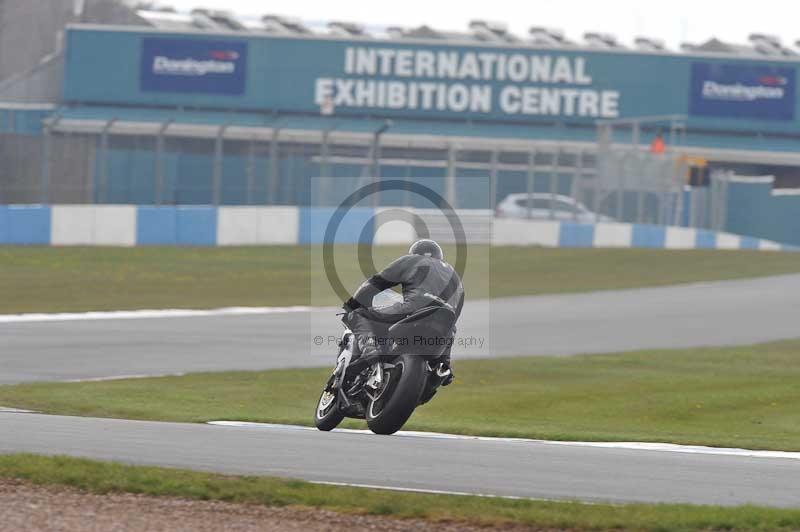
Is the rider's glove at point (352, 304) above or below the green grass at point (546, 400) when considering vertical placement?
above

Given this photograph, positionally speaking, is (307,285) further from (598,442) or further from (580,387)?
(598,442)

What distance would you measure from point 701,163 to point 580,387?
29.6 metres

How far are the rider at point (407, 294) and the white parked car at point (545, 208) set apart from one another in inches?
1109

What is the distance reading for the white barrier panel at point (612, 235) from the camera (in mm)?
39094

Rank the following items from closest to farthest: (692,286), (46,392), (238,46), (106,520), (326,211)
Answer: (106,520) < (46,392) < (692,286) < (326,211) < (238,46)

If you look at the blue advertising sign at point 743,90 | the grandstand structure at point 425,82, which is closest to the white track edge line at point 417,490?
the grandstand structure at point 425,82

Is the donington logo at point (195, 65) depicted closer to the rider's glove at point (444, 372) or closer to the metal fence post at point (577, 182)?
the metal fence post at point (577, 182)

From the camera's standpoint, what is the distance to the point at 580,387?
15375 millimetres

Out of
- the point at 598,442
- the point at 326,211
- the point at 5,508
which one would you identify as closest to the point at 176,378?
the point at 598,442

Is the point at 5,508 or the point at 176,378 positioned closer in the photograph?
the point at 5,508

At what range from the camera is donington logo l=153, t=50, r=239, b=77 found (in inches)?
2255

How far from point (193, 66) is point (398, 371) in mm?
49190

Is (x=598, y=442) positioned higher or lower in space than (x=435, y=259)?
lower

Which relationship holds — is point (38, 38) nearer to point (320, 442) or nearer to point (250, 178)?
point (250, 178)
